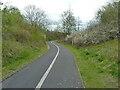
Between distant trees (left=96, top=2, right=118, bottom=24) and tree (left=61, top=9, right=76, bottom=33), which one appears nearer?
distant trees (left=96, top=2, right=118, bottom=24)

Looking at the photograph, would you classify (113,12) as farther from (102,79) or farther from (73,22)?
(73,22)

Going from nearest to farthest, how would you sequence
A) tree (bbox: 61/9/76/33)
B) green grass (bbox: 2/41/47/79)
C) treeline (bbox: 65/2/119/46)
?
green grass (bbox: 2/41/47/79), treeline (bbox: 65/2/119/46), tree (bbox: 61/9/76/33)

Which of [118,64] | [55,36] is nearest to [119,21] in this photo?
[118,64]

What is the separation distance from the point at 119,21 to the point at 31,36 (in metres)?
18.5

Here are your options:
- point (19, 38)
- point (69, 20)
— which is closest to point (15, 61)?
point (19, 38)

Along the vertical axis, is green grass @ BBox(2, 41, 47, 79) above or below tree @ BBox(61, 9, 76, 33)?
below

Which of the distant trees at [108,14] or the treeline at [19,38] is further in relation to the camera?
the distant trees at [108,14]

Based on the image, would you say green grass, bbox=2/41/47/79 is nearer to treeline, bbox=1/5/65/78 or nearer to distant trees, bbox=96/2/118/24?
treeline, bbox=1/5/65/78

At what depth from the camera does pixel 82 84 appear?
22.3 ft

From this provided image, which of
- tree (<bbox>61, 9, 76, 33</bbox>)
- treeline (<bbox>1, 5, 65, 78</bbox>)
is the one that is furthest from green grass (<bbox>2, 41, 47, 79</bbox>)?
tree (<bbox>61, 9, 76, 33</bbox>)

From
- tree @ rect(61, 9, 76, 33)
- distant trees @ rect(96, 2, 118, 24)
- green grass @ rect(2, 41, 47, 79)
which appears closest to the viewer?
green grass @ rect(2, 41, 47, 79)

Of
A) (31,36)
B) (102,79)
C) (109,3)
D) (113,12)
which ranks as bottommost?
(102,79)

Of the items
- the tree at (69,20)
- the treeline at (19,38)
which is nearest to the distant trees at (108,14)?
the treeline at (19,38)

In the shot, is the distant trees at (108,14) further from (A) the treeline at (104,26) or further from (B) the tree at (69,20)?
(B) the tree at (69,20)
